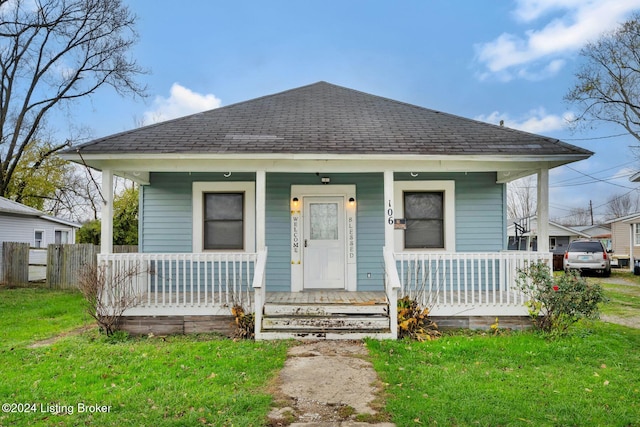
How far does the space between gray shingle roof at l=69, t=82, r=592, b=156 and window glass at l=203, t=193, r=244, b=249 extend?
1.55 m

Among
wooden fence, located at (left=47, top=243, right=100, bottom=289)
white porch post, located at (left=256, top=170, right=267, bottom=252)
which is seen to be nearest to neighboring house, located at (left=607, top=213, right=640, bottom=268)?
white porch post, located at (left=256, top=170, right=267, bottom=252)

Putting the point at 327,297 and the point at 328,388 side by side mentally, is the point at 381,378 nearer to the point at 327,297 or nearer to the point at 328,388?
the point at 328,388

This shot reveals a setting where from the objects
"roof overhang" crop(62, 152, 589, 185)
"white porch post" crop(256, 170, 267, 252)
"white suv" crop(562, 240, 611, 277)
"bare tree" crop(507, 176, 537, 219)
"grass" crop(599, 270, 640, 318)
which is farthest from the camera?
"bare tree" crop(507, 176, 537, 219)

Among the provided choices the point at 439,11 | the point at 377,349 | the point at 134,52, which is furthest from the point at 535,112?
the point at 377,349

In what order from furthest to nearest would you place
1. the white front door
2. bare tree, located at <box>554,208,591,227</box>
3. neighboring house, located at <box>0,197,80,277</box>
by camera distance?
bare tree, located at <box>554,208,591,227</box>
neighboring house, located at <box>0,197,80,277</box>
the white front door

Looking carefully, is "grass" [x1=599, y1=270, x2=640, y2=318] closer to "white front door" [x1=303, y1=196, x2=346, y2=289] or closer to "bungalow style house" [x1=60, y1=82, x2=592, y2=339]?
"bungalow style house" [x1=60, y1=82, x2=592, y2=339]

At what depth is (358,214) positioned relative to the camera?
329 inches

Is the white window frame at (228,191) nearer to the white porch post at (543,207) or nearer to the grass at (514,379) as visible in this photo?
the grass at (514,379)

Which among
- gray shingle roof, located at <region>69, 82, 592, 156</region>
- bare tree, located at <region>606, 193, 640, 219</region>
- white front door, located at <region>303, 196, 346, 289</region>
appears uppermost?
bare tree, located at <region>606, 193, 640, 219</region>

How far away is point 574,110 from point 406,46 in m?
9.59

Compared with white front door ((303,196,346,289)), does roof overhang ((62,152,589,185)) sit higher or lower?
higher

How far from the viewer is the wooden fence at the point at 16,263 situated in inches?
568

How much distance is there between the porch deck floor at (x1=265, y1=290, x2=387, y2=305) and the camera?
6.87 metres

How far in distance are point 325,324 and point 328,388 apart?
202 cm
